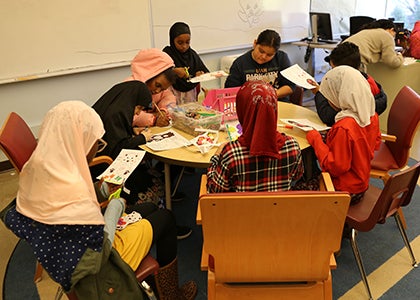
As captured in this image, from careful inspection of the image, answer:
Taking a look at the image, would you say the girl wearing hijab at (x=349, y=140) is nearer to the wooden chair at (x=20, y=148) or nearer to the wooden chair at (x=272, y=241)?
the wooden chair at (x=272, y=241)

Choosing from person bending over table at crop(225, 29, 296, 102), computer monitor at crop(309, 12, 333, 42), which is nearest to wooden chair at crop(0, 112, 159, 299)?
person bending over table at crop(225, 29, 296, 102)

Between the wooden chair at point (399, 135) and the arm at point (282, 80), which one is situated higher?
the arm at point (282, 80)

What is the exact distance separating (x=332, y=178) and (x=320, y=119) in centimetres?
54

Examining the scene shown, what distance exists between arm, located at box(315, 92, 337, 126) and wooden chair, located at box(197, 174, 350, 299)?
1.02 meters

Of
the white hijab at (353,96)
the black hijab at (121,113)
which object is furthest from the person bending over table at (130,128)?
the white hijab at (353,96)

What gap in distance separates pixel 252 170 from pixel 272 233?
30 centimetres

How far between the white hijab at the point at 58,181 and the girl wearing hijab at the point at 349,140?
3.64 feet

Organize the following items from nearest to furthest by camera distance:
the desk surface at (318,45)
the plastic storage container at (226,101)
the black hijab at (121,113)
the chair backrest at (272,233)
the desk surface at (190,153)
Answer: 1. the chair backrest at (272,233)
2. the desk surface at (190,153)
3. the black hijab at (121,113)
4. the plastic storage container at (226,101)
5. the desk surface at (318,45)

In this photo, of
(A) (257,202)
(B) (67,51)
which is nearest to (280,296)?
(A) (257,202)

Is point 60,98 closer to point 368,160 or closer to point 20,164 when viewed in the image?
point 20,164

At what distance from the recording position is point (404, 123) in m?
2.22

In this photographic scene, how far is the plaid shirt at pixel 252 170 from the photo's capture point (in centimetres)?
147

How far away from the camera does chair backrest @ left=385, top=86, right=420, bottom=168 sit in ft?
7.11

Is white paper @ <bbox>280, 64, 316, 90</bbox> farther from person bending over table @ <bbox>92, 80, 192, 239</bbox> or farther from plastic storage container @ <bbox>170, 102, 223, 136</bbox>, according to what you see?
person bending over table @ <bbox>92, 80, 192, 239</bbox>
